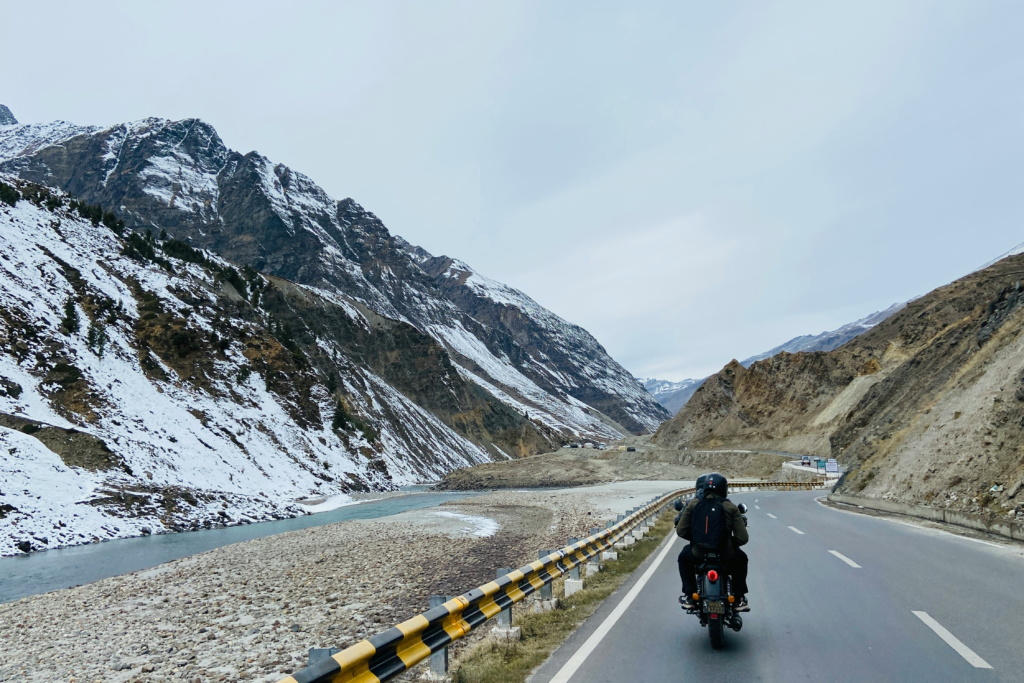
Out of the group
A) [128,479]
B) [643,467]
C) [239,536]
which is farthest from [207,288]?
[643,467]

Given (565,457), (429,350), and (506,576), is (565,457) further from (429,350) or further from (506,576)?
(506,576)

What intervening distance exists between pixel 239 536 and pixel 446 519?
32.5 ft

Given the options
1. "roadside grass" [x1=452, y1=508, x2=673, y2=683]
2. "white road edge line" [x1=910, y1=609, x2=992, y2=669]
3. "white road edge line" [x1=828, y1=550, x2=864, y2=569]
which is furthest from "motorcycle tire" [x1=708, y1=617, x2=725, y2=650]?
"white road edge line" [x1=828, y1=550, x2=864, y2=569]

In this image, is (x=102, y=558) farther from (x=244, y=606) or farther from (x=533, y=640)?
(x=533, y=640)

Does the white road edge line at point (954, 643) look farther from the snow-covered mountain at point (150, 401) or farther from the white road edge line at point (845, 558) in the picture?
the snow-covered mountain at point (150, 401)

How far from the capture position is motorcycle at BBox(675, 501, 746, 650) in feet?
22.5

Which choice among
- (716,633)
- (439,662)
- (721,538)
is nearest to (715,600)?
(716,633)

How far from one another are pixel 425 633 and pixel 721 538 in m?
3.52

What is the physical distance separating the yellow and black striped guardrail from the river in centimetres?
1601

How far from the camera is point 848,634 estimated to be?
23.7 feet

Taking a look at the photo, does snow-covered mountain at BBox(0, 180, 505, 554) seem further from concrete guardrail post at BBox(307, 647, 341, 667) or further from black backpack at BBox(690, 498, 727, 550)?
black backpack at BBox(690, 498, 727, 550)

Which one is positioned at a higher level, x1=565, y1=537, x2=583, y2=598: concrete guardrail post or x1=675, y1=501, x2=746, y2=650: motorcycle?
x1=675, y1=501, x2=746, y2=650: motorcycle

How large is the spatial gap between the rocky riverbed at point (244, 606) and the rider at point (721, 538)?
5.09m

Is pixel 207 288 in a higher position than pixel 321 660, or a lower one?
higher
